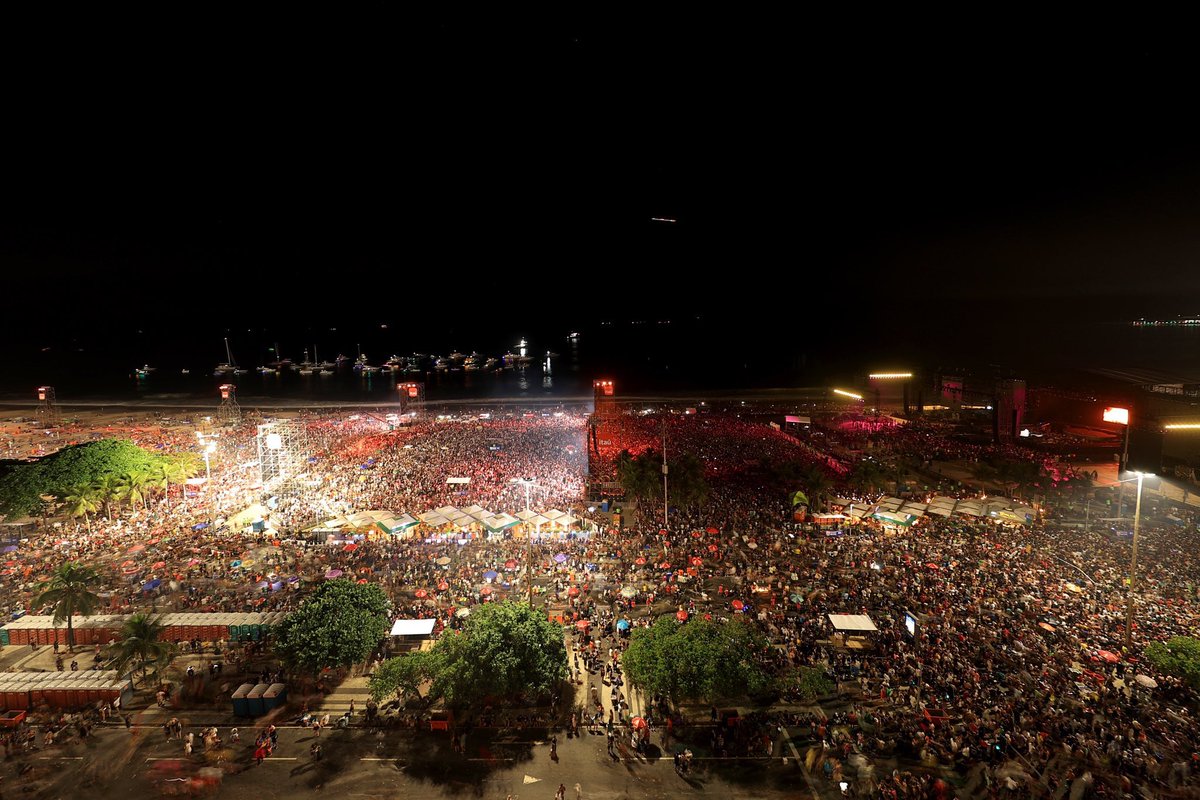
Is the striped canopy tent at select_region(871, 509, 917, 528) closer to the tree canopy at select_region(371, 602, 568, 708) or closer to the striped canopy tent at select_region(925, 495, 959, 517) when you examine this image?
the striped canopy tent at select_region(925, 495, 959, 517)

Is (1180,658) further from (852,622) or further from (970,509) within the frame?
(970,509)

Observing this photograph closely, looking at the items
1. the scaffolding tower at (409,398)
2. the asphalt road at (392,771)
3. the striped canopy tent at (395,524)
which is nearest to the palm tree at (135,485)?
the striped canopy tent at (395,524)

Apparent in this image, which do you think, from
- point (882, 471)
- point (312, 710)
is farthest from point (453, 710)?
point (882, 471)

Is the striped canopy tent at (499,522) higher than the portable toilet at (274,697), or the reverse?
the striped canopy tent at (499,522)

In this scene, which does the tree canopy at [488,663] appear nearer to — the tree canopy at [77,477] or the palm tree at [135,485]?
the palm tree at [135,485]

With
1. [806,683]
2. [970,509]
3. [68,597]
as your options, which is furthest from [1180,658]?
[68,597]

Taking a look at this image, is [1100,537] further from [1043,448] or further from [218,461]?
[218,461]
